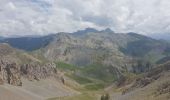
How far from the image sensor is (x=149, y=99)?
192750 millimetres

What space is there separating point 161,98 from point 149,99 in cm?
1421

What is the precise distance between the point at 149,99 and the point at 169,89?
11.7 m

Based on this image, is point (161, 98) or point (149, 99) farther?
point (149, 99)

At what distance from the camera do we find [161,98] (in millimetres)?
179125

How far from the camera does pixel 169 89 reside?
194250 millimetres

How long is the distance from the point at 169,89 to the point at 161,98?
1694 cm

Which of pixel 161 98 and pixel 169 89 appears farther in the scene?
pixel 169 89
